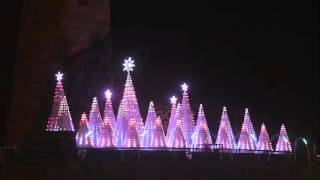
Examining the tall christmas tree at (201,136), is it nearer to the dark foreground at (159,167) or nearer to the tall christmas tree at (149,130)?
the tall christmas tree at (149,130)

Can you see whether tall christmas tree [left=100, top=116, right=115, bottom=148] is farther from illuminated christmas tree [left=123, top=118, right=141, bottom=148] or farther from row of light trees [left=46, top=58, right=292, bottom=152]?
illuminated christmas tree [left=123, top=118, right=141, bottom=148]

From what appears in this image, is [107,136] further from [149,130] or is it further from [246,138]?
[246,138]

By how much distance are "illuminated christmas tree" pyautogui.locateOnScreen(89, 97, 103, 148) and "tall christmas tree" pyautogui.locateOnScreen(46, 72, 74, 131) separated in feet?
3.75

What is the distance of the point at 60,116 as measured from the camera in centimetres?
3262

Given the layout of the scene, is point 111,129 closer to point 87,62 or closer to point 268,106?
point 87,62

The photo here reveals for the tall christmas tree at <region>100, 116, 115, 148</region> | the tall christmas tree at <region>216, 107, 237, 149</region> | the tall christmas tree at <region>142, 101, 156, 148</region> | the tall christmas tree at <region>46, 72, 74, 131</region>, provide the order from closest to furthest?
the tall christmas tree at <region>100, 116, 115, 148</region>, the tall christmas tree at <region>46, 72, 74, 131</region>, the tall christmas tree at <region>142, 101, 156, 148</region>, the tall christmas tree at <region>216, 107, 237, 149</region>

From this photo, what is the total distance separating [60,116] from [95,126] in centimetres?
192

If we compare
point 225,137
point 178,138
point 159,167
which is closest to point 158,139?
point 178,138

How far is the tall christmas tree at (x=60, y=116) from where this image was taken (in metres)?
32.6

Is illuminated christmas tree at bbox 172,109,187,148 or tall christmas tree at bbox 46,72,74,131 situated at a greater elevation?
tall christmas tree at bbox 46,72,74,131

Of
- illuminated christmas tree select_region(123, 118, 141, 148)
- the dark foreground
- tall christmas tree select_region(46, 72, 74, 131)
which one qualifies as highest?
tall christmas tree select_region(46, 72, 74, 131)

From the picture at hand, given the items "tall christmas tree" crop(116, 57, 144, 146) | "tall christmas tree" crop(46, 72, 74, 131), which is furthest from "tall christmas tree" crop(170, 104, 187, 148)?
"tall christmas tree" crop(46, 72, 74, 131)

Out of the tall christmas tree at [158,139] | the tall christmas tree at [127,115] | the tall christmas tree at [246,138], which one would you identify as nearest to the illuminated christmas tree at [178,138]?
the tall christmas tree at [158,139]

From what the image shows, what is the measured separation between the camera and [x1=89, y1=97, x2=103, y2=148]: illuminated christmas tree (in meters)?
32.5
